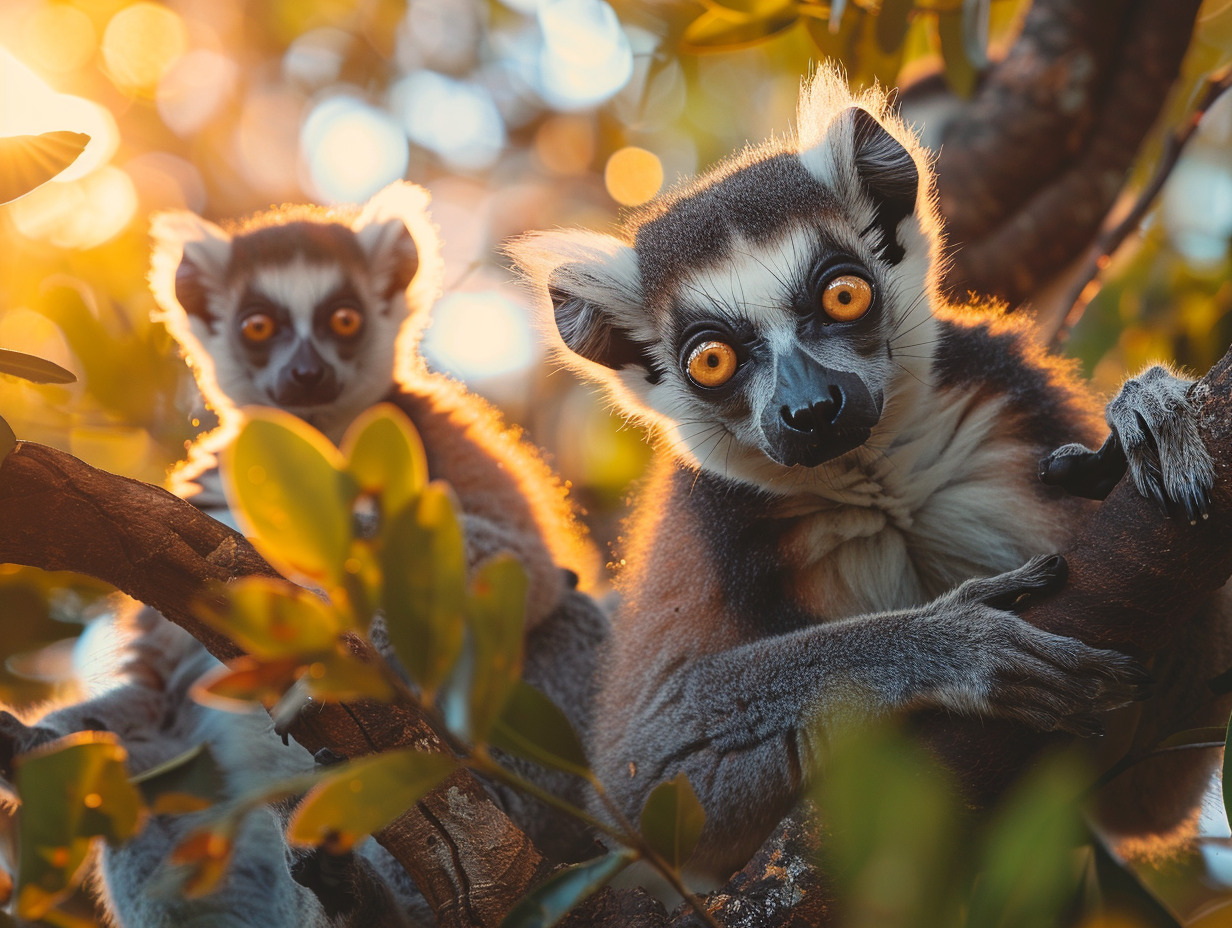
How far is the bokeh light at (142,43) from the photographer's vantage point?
7340mm

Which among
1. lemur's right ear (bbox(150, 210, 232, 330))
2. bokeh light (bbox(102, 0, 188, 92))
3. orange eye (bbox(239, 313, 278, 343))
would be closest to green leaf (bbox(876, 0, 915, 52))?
orange eye (bbox(239, 313, 278, 343))

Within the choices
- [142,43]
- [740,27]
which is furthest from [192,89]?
[740,27]

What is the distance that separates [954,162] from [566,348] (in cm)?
331

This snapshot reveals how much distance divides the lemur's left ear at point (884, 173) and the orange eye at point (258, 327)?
11.0 feet

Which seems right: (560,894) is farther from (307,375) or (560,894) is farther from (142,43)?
(142,43)

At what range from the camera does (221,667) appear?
401 centimetres

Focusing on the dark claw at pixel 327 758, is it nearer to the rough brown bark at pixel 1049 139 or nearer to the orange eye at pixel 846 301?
the orange eye at pixel 846 301

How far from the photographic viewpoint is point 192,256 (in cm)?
551

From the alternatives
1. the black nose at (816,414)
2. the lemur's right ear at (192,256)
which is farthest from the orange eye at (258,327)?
the black nose at (816,414)

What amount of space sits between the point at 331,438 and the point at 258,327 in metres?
0.79

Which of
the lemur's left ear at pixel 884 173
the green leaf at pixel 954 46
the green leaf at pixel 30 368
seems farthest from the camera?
the green leaf at pixel 954 46

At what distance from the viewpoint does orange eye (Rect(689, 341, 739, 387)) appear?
3148 millimetres

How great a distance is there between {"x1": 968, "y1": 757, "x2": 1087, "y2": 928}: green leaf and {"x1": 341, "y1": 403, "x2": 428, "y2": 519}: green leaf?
952 mm

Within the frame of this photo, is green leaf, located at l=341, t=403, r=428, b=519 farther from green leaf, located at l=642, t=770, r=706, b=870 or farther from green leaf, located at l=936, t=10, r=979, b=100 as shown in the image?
green leaf, located at l=936, t=10, r=979, b=100
